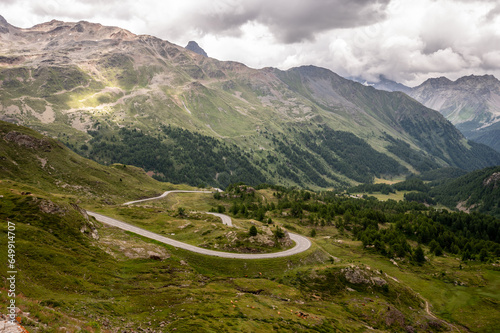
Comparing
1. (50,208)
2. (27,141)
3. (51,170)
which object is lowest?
(50,208)

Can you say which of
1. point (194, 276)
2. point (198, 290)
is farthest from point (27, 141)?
point (198, 290)

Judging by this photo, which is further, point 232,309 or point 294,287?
point 294,287

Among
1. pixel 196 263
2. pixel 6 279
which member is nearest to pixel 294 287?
pixel 196 263

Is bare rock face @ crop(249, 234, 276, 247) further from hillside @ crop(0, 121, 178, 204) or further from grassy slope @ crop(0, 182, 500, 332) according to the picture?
hillside @ crop(0, 121, 178, 204)

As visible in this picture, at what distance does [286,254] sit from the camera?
90.2 metres

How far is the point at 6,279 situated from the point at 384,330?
74773mm

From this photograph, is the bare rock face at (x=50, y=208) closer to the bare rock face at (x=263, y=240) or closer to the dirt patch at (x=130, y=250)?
the dirt patch at (x=130, y=250)

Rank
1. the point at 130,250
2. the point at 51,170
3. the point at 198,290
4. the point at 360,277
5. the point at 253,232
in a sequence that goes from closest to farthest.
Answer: the point at 198,290 < the point at 130,250 < the point at 360,277 < the point at 253,232 < the point at 51,170

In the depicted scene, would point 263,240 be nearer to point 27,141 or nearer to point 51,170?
point 51,170

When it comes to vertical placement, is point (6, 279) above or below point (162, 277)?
above

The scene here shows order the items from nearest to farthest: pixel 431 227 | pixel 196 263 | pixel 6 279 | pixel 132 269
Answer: pixel 6 279 → pixel 132 269 → pixel 196 263 → pixel 431 227

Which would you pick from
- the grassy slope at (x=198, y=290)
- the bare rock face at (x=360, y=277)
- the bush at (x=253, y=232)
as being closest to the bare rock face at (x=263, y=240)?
the bush at (x=253, y=232)

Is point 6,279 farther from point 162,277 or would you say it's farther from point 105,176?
point 105,176

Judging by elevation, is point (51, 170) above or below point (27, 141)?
below
